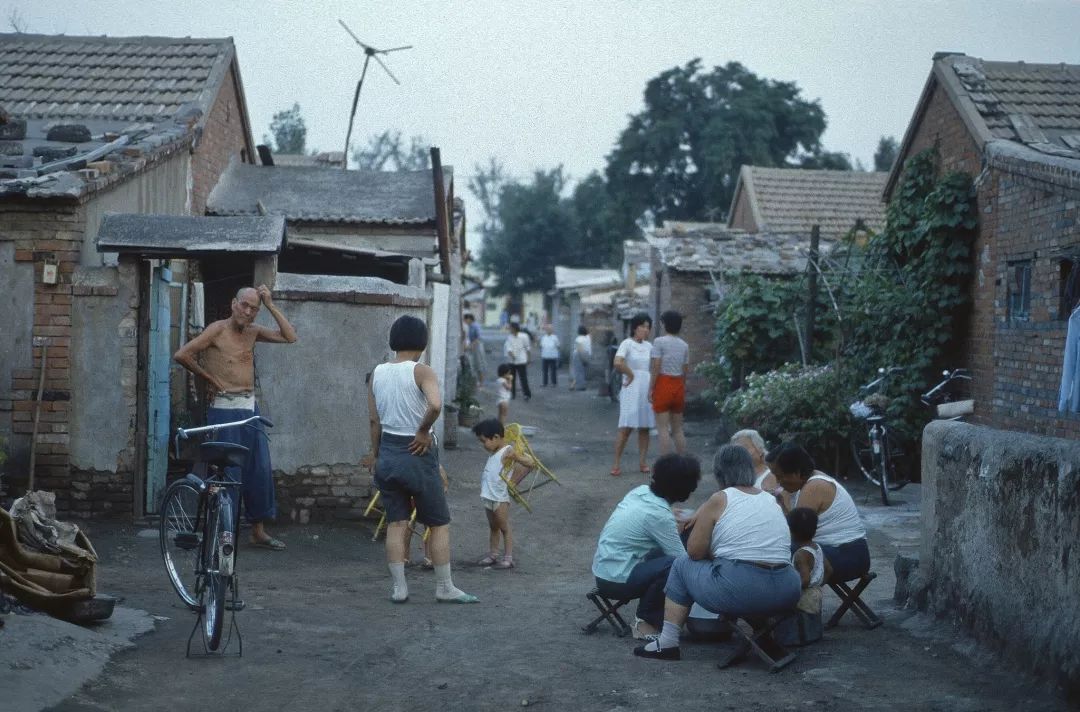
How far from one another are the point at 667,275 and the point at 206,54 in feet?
31.1

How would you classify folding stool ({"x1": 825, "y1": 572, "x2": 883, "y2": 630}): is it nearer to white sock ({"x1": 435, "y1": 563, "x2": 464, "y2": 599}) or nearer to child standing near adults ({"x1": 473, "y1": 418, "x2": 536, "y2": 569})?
white sock ({"x1": 435, "y1": 563, "x2": 464, "y2": 599})

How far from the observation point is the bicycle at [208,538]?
597cm

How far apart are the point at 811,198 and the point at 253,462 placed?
2634cm

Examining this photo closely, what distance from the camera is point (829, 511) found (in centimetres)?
682

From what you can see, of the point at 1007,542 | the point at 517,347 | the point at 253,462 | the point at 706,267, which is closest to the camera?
the point at 1007,542

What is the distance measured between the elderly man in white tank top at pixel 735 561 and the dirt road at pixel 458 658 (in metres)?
0.32

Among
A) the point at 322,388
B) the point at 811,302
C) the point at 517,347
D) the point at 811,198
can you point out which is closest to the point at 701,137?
the point at 811,198

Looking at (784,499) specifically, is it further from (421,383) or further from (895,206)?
(895,206)

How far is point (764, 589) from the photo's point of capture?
5820 millimetres

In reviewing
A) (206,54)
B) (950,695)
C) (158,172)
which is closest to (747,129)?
(206,54)

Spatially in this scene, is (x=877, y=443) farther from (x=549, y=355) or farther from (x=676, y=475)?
(x=549, y=355)

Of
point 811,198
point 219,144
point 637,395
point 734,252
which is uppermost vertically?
point 811,198

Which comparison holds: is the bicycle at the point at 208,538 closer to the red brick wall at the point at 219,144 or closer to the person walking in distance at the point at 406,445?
the person walking in distance at the point at 406,445

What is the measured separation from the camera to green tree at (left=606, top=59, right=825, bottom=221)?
46.8m
